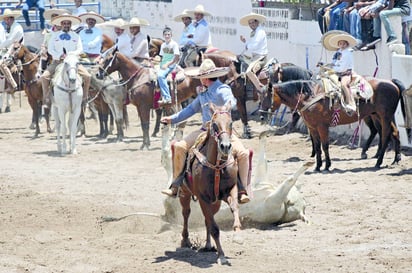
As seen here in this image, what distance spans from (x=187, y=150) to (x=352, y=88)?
21.7 ft

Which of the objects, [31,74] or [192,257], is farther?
[31,74]

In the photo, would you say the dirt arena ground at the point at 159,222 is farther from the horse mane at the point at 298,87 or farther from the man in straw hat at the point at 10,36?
the man in straw hat at the point at 10,36

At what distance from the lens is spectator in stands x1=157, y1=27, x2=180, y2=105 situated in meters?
21.3

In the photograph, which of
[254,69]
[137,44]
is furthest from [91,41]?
[254,69]

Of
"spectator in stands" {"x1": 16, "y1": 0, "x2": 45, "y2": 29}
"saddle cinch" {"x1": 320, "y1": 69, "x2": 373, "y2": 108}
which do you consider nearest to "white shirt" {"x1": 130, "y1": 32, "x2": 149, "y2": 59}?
"saddle cinch" {"x1": 320, "y1": 69, "x2": 373, "y2": 108}

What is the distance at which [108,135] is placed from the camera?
2361cm

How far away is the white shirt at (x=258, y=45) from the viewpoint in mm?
23047

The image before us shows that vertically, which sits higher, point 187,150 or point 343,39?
point 343,39

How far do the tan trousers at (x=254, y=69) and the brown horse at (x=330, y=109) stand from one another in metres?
3.29

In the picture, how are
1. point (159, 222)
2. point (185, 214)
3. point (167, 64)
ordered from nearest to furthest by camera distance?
point (185, 214), point (159, 222), point (167, 64)

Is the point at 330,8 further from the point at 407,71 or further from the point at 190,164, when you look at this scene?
the point at 190,164

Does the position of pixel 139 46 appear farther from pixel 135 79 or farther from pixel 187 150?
pixel 187 150

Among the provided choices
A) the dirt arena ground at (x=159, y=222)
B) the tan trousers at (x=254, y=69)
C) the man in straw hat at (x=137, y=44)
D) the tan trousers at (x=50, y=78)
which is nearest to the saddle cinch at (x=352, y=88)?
the dirt arena ground at (x=159, y=222)

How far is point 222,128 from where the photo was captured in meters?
10.2
